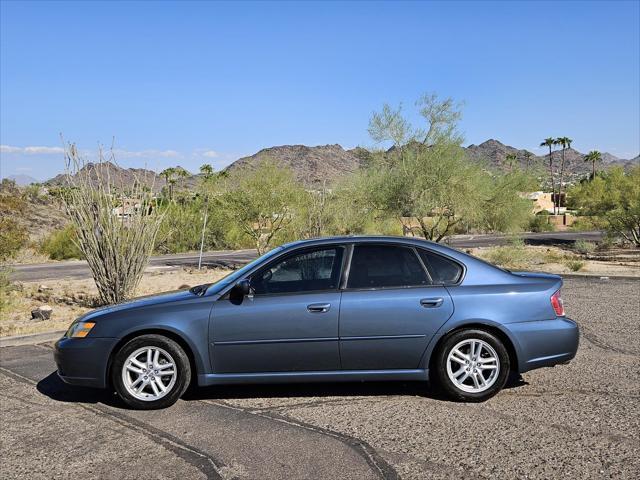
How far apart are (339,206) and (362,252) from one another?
19200 mm

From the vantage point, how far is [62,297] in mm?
15383

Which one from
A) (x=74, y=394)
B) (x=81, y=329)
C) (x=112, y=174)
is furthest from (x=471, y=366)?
(x=112, y=174)

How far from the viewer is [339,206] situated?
2527 centimetres

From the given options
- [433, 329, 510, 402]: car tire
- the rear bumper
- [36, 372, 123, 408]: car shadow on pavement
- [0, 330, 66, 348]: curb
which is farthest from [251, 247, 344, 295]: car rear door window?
[0, 330, 66, 348]: curb

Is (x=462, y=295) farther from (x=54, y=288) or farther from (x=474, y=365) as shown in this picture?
(x=54, y=288)

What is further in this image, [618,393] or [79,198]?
[79,198]

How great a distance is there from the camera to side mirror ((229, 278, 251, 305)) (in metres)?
5.81

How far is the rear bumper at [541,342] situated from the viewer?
5.85 metres

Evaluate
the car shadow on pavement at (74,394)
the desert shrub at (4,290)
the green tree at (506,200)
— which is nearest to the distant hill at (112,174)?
the desert shrub at (4,290)

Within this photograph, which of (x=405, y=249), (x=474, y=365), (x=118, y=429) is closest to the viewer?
(x=118, y=429)

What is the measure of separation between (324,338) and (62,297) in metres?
11.5

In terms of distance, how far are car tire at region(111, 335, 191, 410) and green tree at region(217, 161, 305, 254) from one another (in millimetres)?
18573

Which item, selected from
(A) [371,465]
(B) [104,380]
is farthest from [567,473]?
(B) [104,380]

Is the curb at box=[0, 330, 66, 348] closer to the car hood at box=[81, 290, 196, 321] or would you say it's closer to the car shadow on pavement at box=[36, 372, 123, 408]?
the car shadow on pavement at box=[36, 372, 123, 408]
